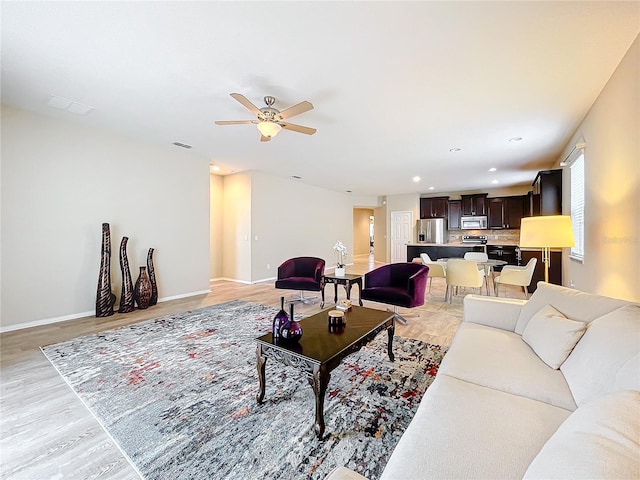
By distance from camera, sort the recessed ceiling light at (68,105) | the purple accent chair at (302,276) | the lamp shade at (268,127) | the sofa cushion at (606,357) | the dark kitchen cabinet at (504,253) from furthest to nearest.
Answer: the dark kitchen cabinet at (504,253) < the purple accent chair at (302,276) < the recessed ceiling light at (68,105) < the lamp shade at (268,127) < the sofa cushion at (606,357)

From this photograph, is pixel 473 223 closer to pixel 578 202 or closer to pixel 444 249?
pixel 444 249

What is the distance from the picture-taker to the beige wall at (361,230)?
13914 millimetres

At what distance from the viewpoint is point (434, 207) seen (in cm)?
976

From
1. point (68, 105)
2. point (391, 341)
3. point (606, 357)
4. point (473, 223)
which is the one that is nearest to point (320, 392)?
point (391, 341)

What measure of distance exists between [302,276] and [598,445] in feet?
15.1

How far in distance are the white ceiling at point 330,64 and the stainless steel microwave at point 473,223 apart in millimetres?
4824

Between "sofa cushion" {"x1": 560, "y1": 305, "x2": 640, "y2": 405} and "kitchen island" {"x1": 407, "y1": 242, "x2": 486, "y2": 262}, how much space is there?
766cm

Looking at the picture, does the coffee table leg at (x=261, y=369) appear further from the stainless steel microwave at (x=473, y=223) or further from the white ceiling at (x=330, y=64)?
A: the stainless steel microwave at (x=473, y=223)

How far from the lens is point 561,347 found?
1.58m

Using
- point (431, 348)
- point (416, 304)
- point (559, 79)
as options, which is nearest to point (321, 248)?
point (416, 304)

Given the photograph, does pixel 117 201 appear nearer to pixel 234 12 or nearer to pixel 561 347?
pixel 234 12

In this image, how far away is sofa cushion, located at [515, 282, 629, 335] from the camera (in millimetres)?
1627

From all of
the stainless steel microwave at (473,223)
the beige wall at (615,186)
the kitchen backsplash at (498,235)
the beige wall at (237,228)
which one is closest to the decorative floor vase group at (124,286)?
the beige wall at (237,228)

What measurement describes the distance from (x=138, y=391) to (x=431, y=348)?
2.63 meters
